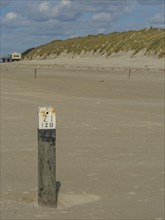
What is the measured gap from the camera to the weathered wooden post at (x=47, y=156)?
5.98 metres

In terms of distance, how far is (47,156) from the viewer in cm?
613

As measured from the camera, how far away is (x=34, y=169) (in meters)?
8.11

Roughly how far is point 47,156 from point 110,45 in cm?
5095

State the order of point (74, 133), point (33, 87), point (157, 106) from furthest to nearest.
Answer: point (33, 87), point (157, 106), point (74, 133)

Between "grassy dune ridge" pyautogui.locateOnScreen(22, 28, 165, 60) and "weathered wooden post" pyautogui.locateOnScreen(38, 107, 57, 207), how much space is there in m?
38.2

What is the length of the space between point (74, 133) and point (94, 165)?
277 cm

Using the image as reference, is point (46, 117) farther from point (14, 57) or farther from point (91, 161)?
point (14, 57)

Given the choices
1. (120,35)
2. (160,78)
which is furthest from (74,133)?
(120,35)

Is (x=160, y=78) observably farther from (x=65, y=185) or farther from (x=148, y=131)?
(x=65, y=185)

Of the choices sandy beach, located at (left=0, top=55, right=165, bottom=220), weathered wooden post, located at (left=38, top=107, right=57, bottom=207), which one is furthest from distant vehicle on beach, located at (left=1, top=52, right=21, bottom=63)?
weathered wooden post, located at (left=38, top=107, right=57, bottom=207)

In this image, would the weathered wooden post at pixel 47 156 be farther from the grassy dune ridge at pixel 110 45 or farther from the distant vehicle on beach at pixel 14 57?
the distant vehicle on beach at pixel 14 57

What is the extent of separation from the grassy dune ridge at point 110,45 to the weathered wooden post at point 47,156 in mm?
38176

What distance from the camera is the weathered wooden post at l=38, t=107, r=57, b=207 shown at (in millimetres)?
5984

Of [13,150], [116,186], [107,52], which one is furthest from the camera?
[107,52]
